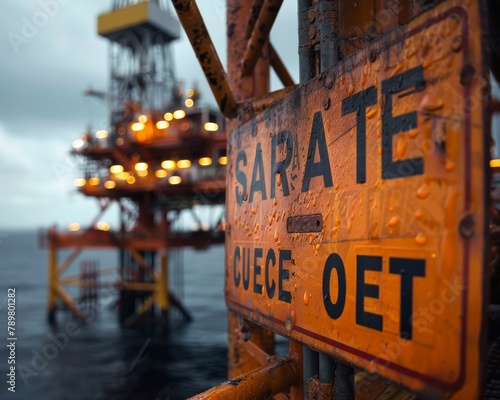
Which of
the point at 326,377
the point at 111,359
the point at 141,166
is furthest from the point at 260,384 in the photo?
the point at 141,166

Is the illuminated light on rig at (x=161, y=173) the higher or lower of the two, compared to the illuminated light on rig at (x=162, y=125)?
lower

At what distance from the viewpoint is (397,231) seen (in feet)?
5.63

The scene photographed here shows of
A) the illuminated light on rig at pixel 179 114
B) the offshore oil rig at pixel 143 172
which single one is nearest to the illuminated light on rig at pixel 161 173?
the offshore oil rig at pixel 143 172

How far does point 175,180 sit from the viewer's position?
72.7ft

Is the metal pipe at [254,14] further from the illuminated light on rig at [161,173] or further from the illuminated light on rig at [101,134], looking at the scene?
→ the illuminated light on rig at [101,134]

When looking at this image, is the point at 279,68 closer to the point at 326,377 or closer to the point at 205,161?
the point at 326,377

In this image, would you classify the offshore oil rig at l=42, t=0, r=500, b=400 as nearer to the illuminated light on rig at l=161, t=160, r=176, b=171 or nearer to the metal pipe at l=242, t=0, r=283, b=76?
the metal pipe at l=242, t=0, r=283, b=76

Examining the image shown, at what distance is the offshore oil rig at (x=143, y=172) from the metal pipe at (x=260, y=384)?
59.6 ft

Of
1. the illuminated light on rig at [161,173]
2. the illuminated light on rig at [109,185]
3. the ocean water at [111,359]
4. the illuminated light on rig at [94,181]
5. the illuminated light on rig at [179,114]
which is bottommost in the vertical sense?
the ocean water at [111,359]

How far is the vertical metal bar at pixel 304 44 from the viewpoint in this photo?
105 inches

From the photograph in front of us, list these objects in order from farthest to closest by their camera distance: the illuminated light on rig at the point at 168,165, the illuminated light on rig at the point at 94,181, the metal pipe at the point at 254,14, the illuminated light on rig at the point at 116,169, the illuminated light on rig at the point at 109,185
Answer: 1. the illuminated light on rig at the point at 116,169
2. the illuminated light on rig at the point at 94,181
3. the illuminated light on rig at the point at 109,185
4. the illuminated light on rig at the point at 168,165
5. the metal pipe at the point at 254,14

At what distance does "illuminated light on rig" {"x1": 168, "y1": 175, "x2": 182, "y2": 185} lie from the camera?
22078mm

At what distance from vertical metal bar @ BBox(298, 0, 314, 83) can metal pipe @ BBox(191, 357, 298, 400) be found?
1897mm

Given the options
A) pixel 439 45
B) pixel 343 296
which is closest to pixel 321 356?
pixel 343 296
